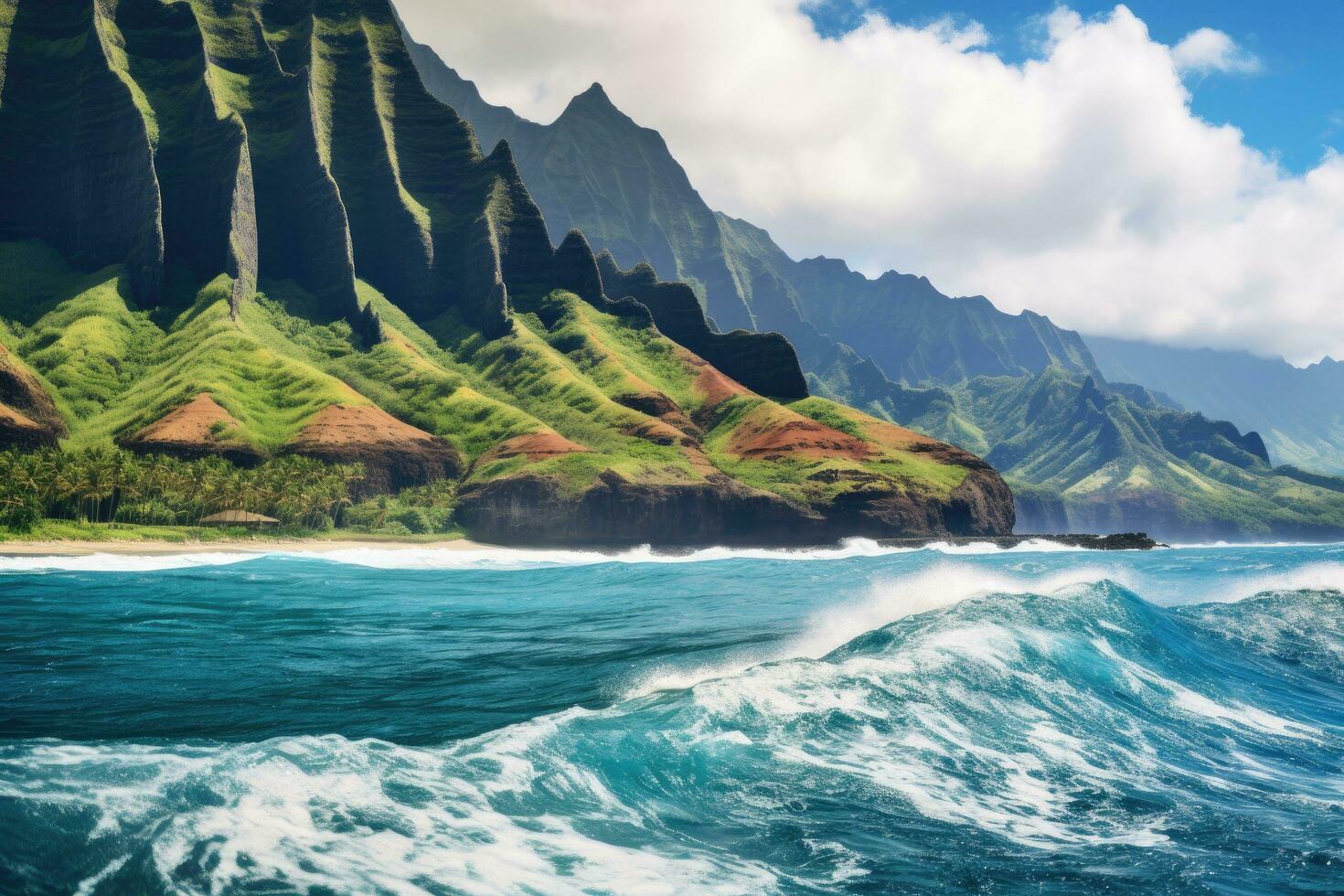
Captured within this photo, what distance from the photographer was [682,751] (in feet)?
48.7

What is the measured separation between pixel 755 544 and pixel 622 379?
50365 millimetres

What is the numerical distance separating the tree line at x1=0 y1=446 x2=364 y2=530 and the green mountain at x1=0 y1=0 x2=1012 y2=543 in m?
5.83

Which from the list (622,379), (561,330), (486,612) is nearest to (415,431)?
(622,379)

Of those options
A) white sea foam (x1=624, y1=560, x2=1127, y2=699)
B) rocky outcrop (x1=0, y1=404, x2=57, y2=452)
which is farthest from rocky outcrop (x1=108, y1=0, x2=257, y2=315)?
white sea foam (x1=624, y1=560, x2=1127, y2=699)

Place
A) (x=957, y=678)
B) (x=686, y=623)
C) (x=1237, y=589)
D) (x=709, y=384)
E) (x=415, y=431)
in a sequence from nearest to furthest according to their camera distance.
Answer: (x=957, y=678) < (x=686, y=623) < (x=1237, y=589) < (x=415, y=431) < (x=709, y=384)

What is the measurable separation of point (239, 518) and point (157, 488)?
1023 centimetres

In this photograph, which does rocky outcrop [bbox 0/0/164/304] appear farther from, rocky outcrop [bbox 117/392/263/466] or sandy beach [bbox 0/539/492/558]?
sandy beach [bbox 0/539/492/558]

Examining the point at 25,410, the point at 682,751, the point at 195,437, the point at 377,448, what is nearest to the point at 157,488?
the point at 195,437

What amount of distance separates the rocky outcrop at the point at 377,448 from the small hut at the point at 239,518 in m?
17.7

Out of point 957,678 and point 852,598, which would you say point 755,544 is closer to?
point 852,598

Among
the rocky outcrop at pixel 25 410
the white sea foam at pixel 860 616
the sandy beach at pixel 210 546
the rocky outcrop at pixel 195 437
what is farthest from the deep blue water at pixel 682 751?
the rocky outcrop at pixel 25 410

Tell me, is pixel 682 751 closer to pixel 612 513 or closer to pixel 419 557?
pixel 419 557

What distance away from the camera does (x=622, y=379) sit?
166 metres

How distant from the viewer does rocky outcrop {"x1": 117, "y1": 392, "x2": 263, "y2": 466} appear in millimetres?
105625
